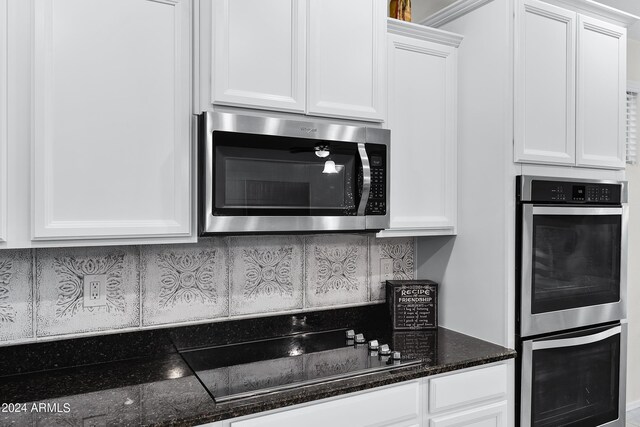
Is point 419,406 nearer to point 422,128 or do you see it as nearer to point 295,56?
point 422,128

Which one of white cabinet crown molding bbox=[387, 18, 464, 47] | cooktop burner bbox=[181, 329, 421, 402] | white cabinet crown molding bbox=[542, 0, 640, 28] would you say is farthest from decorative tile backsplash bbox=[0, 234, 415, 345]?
white cabinet crown molding bbox=[542, 0, 640, 28]

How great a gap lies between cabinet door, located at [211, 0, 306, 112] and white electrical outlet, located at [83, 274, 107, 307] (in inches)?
31.6

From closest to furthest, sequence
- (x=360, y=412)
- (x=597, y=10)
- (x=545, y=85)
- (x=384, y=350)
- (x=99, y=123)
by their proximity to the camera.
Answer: (x=99, y=123) → (x=360, y=412) → (x=384, y=350) → (x=545, y=85) → (x=597, y=10)

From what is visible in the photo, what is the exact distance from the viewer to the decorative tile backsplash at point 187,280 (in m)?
1.67

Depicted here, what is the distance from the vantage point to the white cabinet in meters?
2.06

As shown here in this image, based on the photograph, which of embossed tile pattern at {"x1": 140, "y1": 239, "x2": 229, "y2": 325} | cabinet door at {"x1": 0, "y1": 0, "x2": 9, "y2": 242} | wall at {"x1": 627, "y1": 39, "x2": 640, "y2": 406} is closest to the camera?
cabinet door at {"x1": 0, "y1": 0, "x2": 9, "y2": 242}

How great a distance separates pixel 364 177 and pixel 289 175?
0.95 ft

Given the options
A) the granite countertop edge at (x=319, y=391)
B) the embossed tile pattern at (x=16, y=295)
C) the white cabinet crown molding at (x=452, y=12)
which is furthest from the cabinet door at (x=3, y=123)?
the white cabinet crown molding at (x=452, y=12)

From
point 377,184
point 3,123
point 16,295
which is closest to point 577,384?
point 377,184

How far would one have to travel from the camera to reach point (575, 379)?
2.14 m

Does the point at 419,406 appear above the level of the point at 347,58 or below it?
below

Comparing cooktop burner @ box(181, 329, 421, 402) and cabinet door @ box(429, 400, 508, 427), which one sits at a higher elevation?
cooktop burner @ box(181, 329, 421, 402)

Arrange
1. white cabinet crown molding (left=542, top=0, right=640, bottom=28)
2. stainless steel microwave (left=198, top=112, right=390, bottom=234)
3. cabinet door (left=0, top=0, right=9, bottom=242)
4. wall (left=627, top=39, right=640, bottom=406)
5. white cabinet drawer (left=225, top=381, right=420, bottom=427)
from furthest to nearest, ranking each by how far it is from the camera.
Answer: wall (left=627, top=39, right=640, bottom=406) → white cabinet crown molding (left=542, top=0, right=640, bottom=28) → stainless steel microwave (left=198, top=112, right=390, bottom=234) → white cabinet drawer (left=225, top=381, right=420, bottom=427) → cabinet door (left=0, top=0, right=9, bottom=242)

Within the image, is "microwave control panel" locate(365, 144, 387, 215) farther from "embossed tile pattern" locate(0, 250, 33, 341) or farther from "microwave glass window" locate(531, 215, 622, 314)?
"embossed tile pattern" locate(0, 250, 33, 341)
